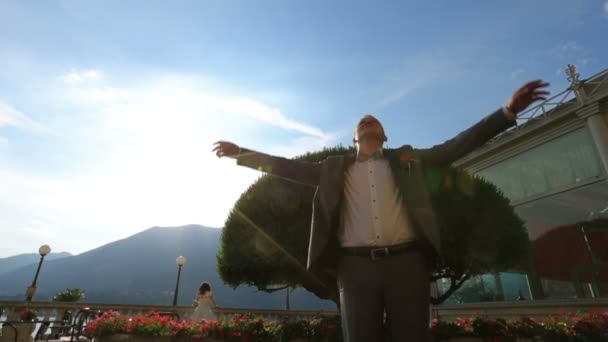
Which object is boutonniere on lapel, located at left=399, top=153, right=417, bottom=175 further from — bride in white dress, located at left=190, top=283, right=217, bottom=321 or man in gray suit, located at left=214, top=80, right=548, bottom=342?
bride in white dress, located at left=190, top=283, right=217, bottom=321

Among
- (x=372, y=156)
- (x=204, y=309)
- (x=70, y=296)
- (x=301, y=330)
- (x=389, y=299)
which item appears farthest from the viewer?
(x=70, y=296)

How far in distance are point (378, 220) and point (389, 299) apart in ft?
1.86

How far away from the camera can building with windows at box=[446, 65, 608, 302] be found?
1045 centimetres

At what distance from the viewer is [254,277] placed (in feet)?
25.5

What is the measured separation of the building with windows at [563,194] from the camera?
1045 cm

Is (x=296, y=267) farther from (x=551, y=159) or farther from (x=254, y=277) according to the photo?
(x=551, y=159)

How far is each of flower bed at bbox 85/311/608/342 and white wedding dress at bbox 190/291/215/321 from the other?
2255 mm

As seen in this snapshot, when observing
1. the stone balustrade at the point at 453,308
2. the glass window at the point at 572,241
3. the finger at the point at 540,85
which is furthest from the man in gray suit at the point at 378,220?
the glass window at the point at 572,241

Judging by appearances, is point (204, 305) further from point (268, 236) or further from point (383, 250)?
point (383, 250)

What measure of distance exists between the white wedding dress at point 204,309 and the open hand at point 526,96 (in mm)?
8535

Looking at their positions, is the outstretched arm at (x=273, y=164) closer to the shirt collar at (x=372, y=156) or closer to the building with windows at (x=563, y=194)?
the shirt collar at (x=372, y=156)

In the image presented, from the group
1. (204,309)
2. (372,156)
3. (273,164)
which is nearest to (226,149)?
(273,164)

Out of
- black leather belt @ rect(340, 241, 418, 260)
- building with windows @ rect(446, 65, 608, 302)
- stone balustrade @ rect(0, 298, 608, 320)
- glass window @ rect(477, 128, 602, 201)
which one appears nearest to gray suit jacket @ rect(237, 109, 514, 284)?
black leather belt @ rect(340, 241, 418, 260)

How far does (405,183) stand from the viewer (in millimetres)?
2551
